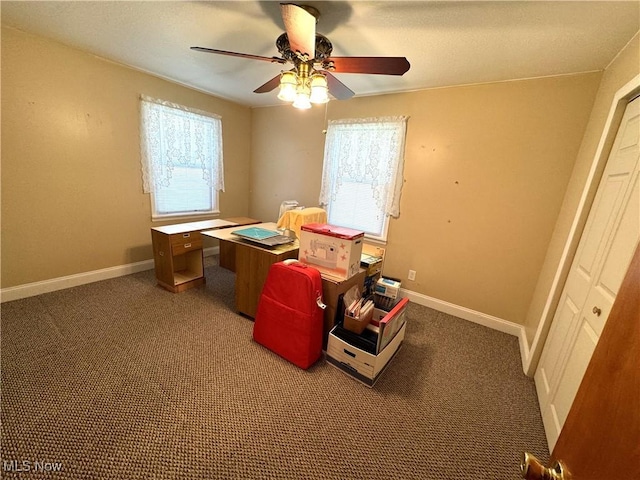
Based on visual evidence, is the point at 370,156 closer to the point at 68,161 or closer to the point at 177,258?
the point at 177,258

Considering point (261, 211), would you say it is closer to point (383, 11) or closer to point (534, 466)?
point (383, 11)

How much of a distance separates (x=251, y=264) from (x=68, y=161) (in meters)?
2.11

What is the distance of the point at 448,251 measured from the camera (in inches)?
106

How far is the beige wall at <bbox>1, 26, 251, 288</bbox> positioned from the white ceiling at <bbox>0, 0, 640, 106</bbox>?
10.5 inches

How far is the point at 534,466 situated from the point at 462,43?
2.29 m

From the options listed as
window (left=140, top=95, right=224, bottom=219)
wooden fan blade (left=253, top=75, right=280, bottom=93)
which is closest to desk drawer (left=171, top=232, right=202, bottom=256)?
window (left=140, top=95, right=224, bottom=219)

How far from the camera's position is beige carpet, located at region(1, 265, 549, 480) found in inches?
47.4

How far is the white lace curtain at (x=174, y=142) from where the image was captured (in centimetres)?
289

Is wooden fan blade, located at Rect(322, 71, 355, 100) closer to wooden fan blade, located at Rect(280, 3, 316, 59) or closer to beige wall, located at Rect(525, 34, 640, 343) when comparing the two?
wooden fan blade, located at Rect(280, 3, 316, 59)

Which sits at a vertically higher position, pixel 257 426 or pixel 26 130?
pixel 26 130

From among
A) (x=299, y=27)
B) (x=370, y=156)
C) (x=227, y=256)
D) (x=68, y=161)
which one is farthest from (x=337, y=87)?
(x=68, y=161)

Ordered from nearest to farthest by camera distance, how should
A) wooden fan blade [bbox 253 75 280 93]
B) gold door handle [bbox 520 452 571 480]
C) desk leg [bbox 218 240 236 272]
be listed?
gold door handle [bbox 520 452 571 480], wooden fan blade [bbox 253 75 280 93], desk leg [bbox 218 240 236 272]

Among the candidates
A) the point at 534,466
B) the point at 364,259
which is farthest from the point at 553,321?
the point at 534,466

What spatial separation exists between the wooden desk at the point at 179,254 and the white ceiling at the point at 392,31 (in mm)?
1655
